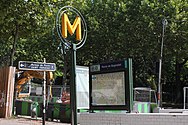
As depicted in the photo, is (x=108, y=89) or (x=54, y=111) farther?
(x=54, y=111)

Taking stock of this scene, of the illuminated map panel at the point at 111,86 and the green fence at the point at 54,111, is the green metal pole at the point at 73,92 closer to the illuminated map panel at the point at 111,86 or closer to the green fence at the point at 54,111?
the illuminated map panel at the point at 111,86

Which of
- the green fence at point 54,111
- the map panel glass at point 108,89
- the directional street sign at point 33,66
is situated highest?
the directional street sign at point 33,66

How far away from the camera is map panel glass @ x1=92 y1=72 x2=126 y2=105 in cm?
1193

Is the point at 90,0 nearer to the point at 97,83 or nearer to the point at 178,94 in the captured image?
Answer: the point at 178,94

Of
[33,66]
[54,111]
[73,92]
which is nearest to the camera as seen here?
[73,92]

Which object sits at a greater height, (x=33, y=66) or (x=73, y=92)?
(x=33, y=66)

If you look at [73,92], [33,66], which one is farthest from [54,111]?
[73,92]

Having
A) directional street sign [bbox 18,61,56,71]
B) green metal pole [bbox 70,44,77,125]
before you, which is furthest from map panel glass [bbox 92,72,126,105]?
green metal pole [bbox 70,44,77,125]

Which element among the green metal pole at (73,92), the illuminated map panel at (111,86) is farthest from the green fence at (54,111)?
the green metal pole at (73,92)

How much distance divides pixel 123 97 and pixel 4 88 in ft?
38.5

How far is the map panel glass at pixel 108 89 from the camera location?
1193 centimetres

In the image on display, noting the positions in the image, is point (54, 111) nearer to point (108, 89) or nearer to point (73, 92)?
point (108, 89)

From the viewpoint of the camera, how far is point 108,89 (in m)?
12.3

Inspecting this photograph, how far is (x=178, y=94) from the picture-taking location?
43375 mm
